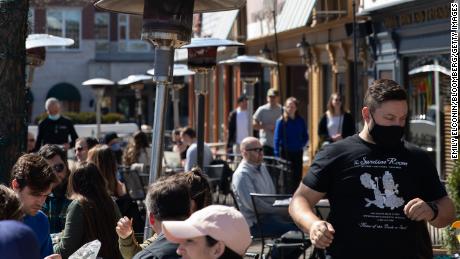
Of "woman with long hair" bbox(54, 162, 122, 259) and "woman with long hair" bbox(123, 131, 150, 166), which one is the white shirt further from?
"woman with long hair" bbox(54, 162, 122, 259)

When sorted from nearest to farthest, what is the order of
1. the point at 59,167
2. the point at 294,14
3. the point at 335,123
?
the point at 59,167 → the point at 335,123 → the point at 294,14

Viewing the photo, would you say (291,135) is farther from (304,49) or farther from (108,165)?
(108,165)

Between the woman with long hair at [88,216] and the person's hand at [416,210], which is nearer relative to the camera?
the person's hand at [416,210]

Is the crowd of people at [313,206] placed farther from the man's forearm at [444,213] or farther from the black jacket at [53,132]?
the black jacket at [53,132]

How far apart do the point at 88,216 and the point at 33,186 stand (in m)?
0.99

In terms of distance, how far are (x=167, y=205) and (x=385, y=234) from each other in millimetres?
1077

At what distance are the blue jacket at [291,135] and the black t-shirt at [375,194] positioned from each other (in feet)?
33.2

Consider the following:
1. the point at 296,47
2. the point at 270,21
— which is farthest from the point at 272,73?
the point at 270,21

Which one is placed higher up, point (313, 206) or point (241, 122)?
point (241, 122)

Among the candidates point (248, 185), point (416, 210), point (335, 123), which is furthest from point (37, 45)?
point (416, 210)

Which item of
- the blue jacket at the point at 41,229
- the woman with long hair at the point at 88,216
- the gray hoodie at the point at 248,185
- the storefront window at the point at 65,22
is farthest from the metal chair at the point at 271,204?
the storefront window at the point at 65,22

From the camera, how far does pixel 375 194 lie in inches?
183

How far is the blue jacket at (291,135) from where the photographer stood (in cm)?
1502

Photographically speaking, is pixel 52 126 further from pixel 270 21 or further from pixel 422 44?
pixel 270 21
